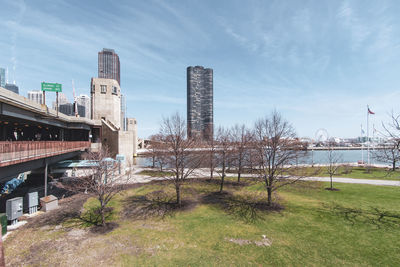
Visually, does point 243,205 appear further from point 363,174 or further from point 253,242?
point 363,174

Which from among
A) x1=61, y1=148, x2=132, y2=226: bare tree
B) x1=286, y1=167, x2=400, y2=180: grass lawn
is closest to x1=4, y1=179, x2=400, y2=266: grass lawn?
x1=61, y1=148, x2=132, y2=226: bare tree

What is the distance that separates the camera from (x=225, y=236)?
37.1 ft

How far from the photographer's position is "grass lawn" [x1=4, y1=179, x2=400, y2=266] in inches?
361

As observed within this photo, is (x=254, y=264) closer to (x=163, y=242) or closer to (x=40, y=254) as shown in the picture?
(x=163, y=242)

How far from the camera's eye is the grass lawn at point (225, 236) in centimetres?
916

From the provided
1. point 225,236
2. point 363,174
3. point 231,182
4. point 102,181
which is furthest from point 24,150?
point 363,174

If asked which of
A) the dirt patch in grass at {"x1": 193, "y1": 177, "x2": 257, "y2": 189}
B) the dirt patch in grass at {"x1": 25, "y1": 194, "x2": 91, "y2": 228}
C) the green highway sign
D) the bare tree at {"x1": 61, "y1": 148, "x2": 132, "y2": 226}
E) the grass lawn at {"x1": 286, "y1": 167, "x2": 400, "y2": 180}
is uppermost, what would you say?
the green highway sign

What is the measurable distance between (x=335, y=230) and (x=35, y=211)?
22311 mm

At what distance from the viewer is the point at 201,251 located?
9.81m

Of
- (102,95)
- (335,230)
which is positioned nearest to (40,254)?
(335,230)

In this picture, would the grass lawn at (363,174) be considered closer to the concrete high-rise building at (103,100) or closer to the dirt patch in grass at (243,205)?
the dirt patch in grass at (243,205)

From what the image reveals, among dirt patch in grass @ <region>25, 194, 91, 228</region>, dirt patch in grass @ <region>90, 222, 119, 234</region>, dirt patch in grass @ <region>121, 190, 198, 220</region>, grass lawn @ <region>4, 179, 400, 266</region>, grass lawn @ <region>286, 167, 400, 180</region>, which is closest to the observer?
grass lawn @ <region>4, 179, 400, 266</region>

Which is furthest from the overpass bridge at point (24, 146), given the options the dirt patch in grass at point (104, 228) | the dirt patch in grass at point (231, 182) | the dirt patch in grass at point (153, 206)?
the dirt patch in grass at point (231, 182)

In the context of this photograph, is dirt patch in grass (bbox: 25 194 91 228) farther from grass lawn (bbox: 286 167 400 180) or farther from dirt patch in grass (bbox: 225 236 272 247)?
grass lawn (bbox: 286 167 400 180)
